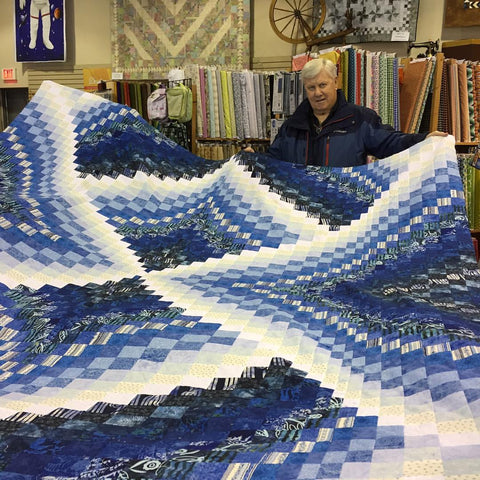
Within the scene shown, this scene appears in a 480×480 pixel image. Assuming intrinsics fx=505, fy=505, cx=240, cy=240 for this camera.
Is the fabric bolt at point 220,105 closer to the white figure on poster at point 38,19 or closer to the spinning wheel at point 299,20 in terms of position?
the spinning wheel at point 299,20

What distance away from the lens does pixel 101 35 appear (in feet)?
19.2

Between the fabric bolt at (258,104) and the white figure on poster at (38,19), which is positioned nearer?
the fabric bolt at (258,104)

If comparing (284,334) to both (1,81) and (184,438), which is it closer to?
(184,438)

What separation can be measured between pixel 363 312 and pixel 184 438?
21.9 inches

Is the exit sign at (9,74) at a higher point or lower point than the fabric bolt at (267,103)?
higher

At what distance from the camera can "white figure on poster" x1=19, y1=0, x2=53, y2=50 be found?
19.4 ft

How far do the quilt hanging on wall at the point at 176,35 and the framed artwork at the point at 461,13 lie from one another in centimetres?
193

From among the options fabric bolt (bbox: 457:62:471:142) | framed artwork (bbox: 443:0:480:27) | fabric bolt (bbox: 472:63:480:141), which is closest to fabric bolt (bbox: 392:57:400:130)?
fabric bolt (bbox: 457:62:471:142)

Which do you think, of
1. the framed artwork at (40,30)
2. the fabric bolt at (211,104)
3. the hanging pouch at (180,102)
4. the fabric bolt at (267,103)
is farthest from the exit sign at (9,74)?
the fabric bolt at (267,103)

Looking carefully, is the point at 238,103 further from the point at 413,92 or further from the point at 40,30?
the point at 40,30

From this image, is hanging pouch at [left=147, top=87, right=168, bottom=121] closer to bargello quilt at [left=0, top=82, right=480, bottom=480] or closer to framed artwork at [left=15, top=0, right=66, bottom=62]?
bargello quilt at [left=0, top=82, right=480, bottom=480]

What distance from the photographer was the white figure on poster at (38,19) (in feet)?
19.4

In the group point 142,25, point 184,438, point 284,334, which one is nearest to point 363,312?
point 284,334

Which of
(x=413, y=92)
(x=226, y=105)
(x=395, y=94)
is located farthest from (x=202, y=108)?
(x=413, y=92)
